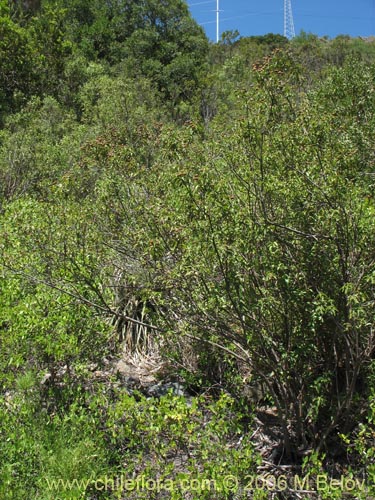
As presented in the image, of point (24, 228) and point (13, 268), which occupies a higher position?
point (24, 228)

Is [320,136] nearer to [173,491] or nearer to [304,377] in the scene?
[304,377]

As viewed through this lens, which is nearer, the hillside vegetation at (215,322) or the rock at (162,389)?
the hillside vegetation at (215,322)

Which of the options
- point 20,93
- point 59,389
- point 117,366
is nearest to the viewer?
point 59,389

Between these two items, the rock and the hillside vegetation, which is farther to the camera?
the rock

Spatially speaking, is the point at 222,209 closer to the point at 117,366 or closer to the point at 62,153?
the point at 117,366

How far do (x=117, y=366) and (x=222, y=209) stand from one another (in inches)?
94.5

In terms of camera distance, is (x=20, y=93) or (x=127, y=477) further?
(x=20, y=93)

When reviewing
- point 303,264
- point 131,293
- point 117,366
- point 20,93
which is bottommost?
point 117,366

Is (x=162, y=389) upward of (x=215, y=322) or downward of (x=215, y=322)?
downward

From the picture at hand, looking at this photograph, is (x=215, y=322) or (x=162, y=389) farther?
(x=162, y=389)

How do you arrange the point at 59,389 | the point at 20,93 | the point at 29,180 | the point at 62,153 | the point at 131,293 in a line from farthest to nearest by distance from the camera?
the point at 20,93 → the point at 62,153 → the point at 29,180 → the point at 131,293 → the point at 59,389

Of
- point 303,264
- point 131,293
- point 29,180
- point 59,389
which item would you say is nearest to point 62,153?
point 29,180

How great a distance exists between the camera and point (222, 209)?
363 cm

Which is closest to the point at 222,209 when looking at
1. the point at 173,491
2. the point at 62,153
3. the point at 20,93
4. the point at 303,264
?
the point at 303,264
